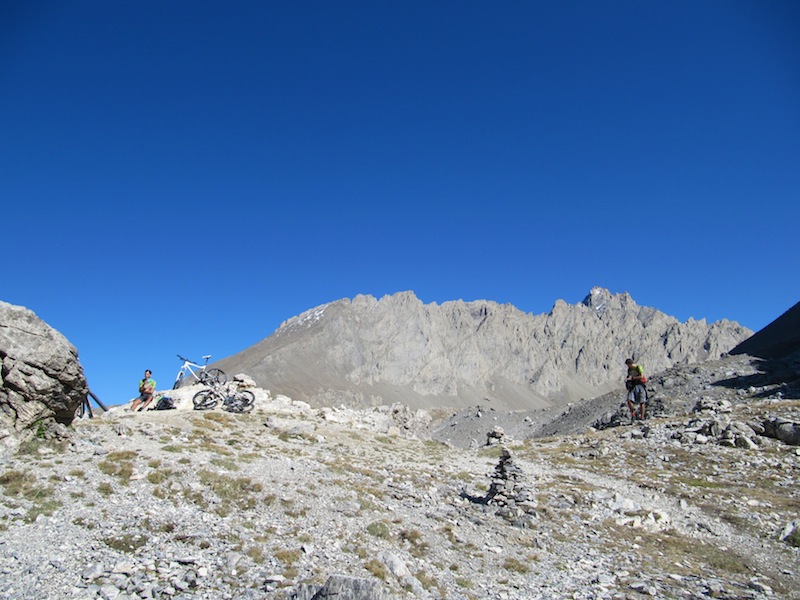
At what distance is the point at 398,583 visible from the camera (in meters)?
11.5

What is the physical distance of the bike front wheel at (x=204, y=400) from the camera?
3609cm

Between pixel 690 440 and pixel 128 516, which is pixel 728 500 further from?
pixel 128 516

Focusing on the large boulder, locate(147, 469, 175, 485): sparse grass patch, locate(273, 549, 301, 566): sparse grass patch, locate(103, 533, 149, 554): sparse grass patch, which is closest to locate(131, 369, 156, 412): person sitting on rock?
the large boulder

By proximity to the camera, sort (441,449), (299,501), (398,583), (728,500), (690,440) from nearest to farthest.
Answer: (398,583) → (299,501) → (728,500) → (690,440) → (441,449)

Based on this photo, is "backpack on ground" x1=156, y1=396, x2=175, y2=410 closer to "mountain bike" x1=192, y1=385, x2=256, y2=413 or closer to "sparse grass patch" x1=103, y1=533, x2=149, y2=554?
"mountain bike" x1=192, y1=385, x2=256, y2=413

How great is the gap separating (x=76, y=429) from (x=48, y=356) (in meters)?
4.33

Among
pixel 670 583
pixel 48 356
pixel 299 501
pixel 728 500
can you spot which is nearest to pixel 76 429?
pixel 48 356

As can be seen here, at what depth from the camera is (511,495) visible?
61.6 ft

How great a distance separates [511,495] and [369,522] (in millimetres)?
6399

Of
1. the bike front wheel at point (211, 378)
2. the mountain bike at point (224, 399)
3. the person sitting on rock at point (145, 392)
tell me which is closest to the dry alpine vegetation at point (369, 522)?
the person sitting on rock at point (145, 392)

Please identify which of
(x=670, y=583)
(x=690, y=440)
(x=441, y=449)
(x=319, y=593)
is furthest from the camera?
(x=441, y=449)

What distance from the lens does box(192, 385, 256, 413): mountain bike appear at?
3631cm

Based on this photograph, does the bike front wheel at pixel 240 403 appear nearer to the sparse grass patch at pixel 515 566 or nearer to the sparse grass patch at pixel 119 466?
the sparse grass patch at pixel 119 466

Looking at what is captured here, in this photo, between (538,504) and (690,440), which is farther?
(690,440)
